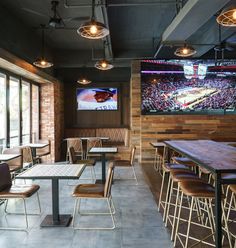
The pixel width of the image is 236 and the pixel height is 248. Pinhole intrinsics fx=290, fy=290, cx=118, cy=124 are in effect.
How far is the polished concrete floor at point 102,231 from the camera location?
10.2 ft

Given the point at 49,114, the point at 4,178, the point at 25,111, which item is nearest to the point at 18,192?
the point at 4,178

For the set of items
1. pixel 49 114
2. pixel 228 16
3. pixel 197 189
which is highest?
pixel 228 16

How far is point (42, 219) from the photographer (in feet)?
12.7

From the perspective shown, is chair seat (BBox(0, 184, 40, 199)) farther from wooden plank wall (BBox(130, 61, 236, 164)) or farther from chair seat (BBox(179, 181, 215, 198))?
wooden plank wall (BBox(130, 61, 236, 164))

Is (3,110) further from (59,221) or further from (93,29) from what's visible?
(93,29)

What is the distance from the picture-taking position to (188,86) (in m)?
8.12

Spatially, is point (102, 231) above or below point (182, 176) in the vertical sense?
below

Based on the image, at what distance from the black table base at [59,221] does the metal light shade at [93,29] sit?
7.68 ft

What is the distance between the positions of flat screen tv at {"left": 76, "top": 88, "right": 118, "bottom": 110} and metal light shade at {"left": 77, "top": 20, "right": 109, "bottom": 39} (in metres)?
6.34

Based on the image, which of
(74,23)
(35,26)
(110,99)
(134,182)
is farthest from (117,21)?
(110,99)

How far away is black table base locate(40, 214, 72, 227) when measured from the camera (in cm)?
361

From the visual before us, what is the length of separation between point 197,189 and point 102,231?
1.32 meters

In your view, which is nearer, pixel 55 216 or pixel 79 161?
pixel 55 216

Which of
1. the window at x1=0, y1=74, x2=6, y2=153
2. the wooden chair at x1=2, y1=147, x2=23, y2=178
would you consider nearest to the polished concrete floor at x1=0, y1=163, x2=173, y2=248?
the wooden chair at x1=2, y1=147, x2=23, y2=178
